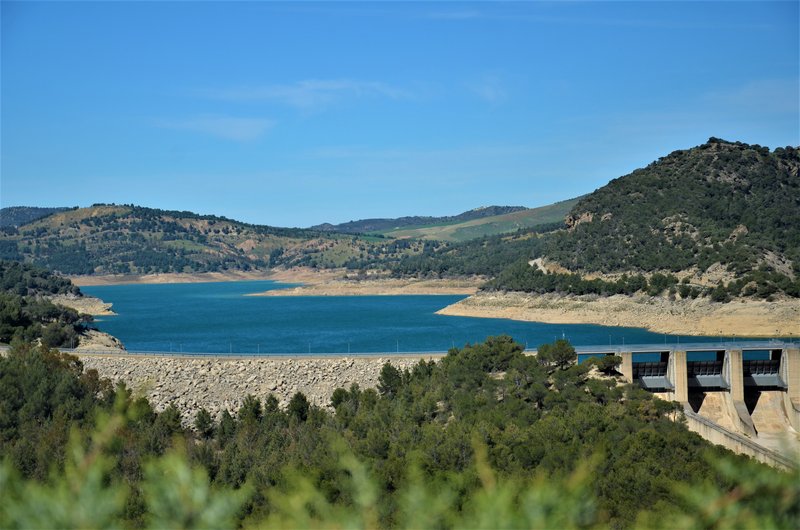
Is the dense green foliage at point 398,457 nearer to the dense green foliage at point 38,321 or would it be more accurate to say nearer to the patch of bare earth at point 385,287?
the dense green foliage at point 38,321

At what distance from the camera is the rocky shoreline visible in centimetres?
5125

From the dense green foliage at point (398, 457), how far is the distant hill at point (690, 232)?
2197 inches

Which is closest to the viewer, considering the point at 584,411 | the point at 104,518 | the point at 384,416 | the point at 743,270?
the point at 104,518

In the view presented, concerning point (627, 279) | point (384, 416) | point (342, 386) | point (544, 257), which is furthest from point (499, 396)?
point (544, 257)

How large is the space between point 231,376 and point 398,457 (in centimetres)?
2345

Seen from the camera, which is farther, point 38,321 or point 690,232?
point 690,232

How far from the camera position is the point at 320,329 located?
329 ft

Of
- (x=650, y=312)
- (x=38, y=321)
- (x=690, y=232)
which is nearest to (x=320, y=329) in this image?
(x=38, y=321)

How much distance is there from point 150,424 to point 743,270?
73357 mm

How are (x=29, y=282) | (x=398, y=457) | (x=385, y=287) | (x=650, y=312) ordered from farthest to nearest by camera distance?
(x=385, y=287) → (x=29, y=282) → (x=650, y=312) → (x=398, y=457)

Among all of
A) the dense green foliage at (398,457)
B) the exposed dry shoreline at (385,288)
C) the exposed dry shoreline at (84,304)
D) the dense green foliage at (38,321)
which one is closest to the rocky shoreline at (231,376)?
the dense green foliage at (398,457)

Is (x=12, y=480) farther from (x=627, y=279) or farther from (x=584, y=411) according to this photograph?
(x=627, y=279)

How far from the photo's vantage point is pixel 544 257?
132 meters

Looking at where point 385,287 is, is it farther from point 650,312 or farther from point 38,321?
point 38,321
